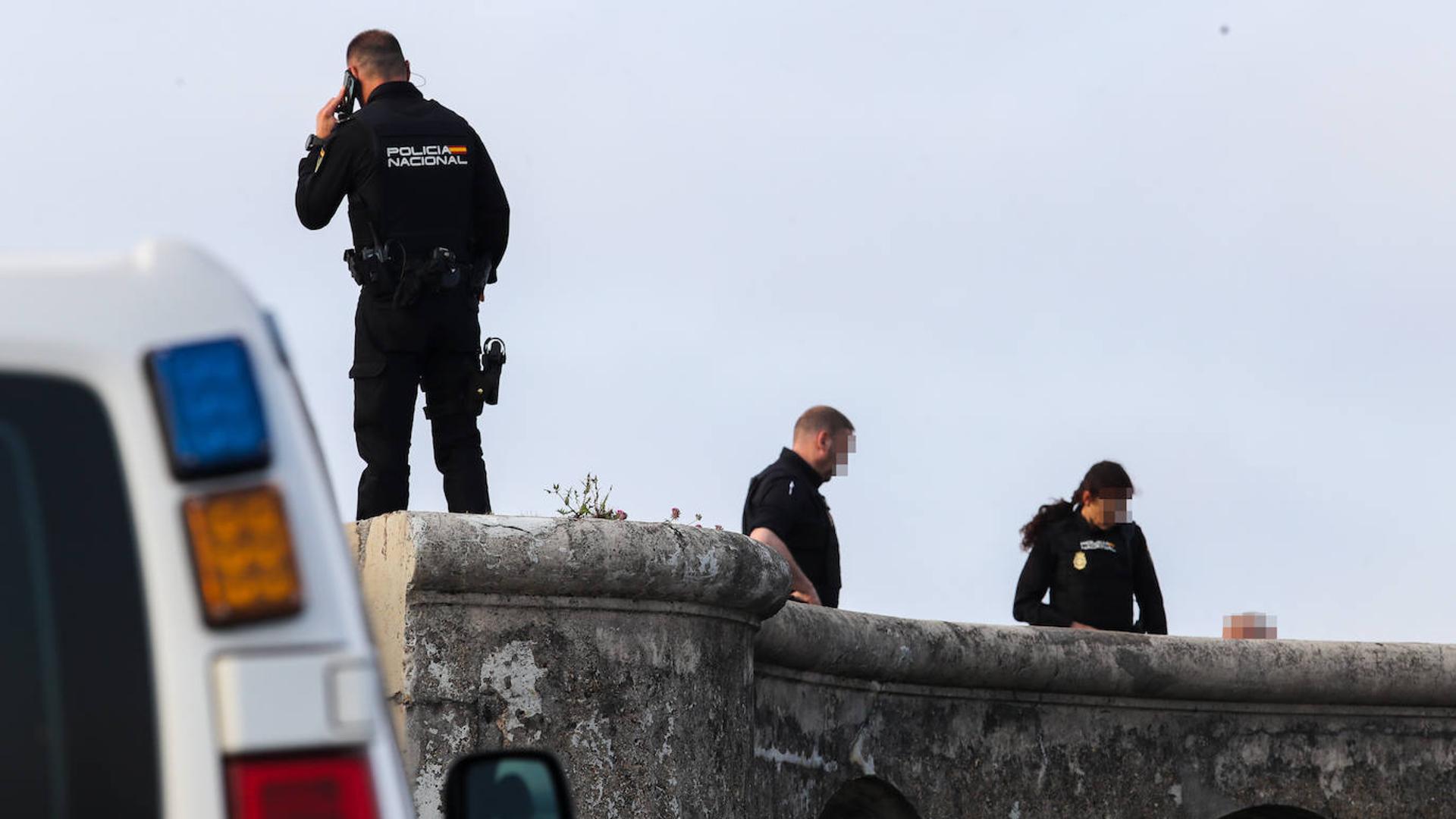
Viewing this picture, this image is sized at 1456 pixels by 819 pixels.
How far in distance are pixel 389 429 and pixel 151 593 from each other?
4073 mm

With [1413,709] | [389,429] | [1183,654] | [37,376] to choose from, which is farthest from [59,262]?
[1413,709]

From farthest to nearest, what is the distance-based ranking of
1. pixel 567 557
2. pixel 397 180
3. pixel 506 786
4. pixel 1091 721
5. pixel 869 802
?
pixel 1091 721, pixel 869 802, pixel 397 180, pixel 567 557, pixel 506 786

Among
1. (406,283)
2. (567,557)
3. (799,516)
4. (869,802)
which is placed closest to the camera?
(567,557)

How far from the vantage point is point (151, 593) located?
1.42 metres

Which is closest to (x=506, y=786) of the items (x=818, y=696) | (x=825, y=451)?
(x=818, y=696)

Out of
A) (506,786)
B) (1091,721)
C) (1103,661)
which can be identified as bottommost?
(1091,721)

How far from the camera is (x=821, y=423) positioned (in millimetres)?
6637

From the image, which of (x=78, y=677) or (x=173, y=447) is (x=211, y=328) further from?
(x=78, y=677)

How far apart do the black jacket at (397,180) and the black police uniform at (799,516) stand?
123 cm

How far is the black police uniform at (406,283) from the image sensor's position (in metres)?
5.50

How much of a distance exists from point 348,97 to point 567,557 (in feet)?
5.98

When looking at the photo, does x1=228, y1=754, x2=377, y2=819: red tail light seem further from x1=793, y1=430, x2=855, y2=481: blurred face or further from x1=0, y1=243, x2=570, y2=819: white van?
x1=793, y1=430, x2=855, y2=481: blurred face

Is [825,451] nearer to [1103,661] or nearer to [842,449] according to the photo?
[842,449]

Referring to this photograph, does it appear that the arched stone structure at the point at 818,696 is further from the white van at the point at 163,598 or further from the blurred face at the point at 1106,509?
the white van at the point at 163,598
